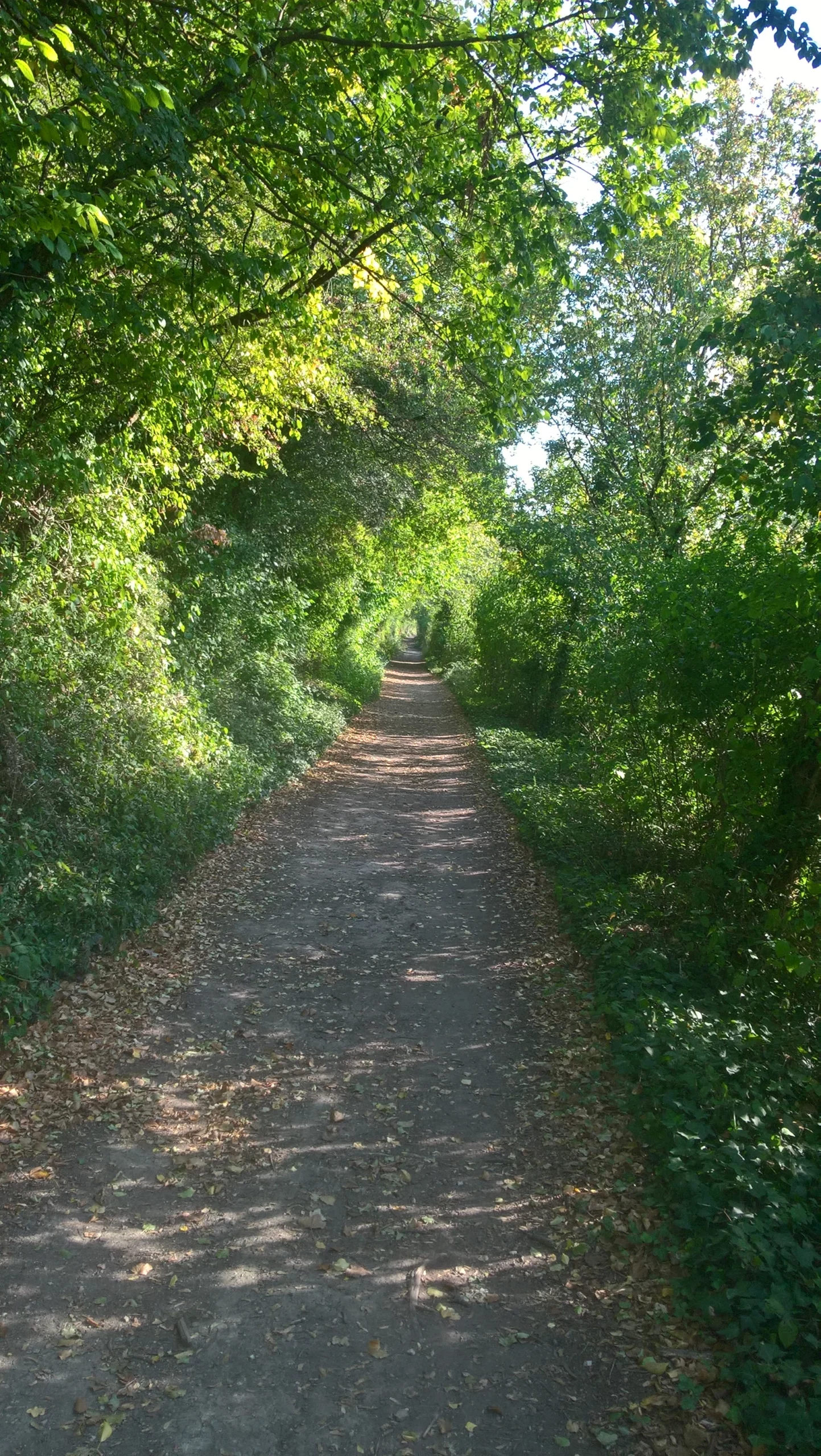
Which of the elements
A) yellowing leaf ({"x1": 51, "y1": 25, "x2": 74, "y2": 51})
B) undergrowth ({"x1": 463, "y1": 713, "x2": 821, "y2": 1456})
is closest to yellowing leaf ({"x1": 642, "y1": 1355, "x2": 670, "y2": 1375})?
undergrowth ({"x1": 463, "y1": 713, "x2": 821, "y2": 1456})

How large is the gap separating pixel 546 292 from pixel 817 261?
8.65 meters

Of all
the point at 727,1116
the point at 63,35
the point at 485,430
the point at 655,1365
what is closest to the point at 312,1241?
the point at 655,1365

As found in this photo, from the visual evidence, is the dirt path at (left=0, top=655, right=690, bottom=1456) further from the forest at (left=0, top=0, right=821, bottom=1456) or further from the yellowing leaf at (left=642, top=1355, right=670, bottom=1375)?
the forest at (left=0, top=0, right=821, bottom=1456)

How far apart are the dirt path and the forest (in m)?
0.70

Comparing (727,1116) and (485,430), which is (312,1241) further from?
(485,430)

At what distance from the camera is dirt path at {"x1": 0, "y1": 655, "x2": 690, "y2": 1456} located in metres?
3.23

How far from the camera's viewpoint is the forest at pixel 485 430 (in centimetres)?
472

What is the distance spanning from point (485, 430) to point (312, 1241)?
33.1 feet

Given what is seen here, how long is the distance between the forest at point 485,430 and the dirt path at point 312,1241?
2.30ft

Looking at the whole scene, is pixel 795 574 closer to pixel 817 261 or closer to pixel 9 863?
pixel 817 261

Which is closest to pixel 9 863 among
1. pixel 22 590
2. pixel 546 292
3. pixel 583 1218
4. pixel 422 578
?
pixel 22 590

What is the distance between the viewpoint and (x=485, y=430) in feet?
38.9

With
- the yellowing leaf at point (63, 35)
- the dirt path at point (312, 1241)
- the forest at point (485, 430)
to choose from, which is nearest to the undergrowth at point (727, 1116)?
the forest at point (485, 430)

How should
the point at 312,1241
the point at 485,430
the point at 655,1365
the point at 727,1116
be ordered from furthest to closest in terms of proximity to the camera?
the point at 485,430 < the point at 727,1116 < the point at 312,1241 < the point at 655,1365
